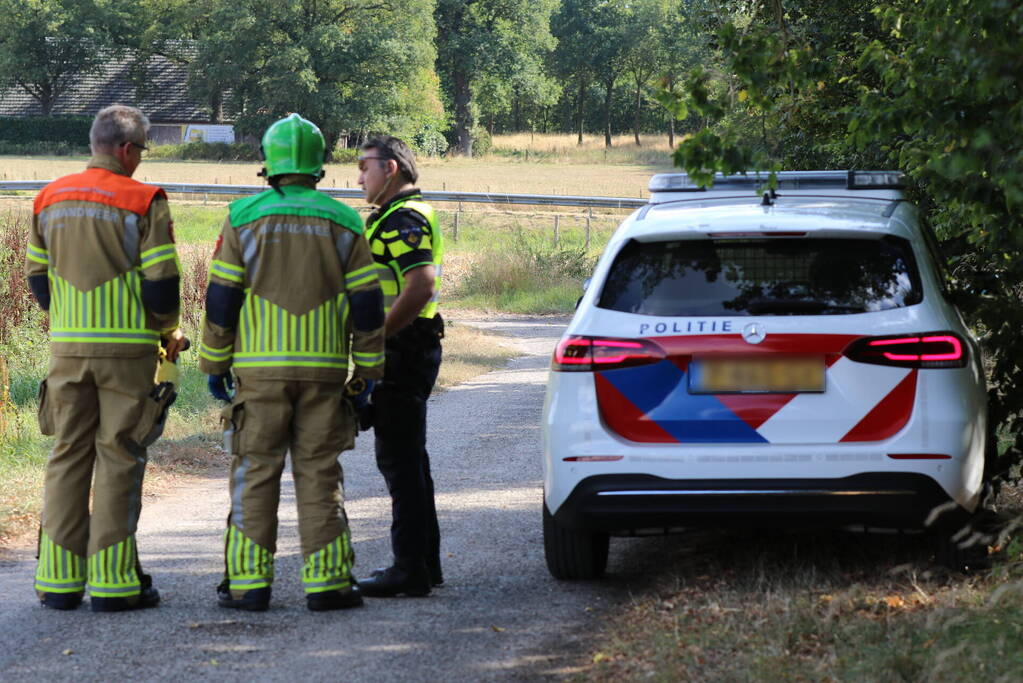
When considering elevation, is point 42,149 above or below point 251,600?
above

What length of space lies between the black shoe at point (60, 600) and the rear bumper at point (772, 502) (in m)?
2.06

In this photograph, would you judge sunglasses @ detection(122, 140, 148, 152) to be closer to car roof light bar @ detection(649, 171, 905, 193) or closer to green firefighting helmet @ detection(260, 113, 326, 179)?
green firefighting helmet @ detection(260, 113, 326, 179)

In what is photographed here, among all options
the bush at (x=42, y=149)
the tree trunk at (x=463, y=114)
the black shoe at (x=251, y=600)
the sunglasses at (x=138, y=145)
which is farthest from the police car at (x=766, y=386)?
the tree trunk at (x=463, y=114)

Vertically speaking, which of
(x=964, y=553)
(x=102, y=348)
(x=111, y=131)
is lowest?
(x=964, y=553)

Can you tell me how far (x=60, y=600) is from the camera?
5.54 metres

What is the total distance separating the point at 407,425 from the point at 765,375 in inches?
58.7

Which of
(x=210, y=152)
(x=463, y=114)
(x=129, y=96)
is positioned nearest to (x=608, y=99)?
(x=463, y=114)

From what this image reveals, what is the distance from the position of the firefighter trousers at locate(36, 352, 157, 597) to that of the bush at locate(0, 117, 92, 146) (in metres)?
79.4

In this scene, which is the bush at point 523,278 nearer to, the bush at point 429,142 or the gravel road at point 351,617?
the gravel road at point 351,617

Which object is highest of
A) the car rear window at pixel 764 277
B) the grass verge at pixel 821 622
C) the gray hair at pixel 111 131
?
the gray hair at pixel 111 131

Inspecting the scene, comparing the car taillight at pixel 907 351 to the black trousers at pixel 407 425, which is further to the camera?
the black trousers at pixel 407 425

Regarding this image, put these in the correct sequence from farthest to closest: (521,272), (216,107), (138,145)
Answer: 1. (216,107)
2. (521,272)
3. (138,145)

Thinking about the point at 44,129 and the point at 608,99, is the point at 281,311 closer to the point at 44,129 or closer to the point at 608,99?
the point at 44,129

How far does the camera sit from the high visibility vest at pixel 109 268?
5.46 meters
